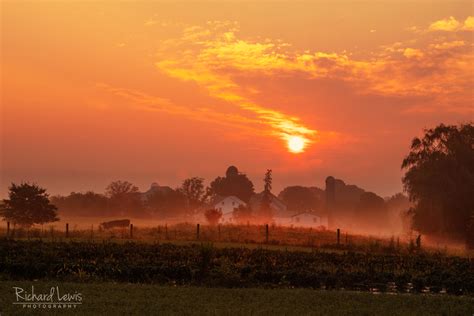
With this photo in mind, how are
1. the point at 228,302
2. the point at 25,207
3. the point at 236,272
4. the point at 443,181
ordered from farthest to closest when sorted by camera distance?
the point at 25,207
the point at 443,181
the point at 236,272
the point at 228,302

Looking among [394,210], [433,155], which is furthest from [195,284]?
[394,210]

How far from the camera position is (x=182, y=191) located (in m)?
159

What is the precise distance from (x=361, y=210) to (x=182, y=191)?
5824cm

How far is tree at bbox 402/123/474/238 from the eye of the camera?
182ft

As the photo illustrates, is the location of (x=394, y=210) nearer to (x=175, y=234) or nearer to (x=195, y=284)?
(x=175, y=234)

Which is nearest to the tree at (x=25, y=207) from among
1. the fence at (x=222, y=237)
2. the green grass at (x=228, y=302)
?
the fence at (x=222, y=237)

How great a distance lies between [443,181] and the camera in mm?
55750

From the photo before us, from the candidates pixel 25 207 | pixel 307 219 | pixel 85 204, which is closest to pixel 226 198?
pixel 307 219

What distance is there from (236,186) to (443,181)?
101 m

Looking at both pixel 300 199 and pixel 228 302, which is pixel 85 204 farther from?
pixel 228 302

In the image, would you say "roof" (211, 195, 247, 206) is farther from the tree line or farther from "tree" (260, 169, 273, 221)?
the tree line

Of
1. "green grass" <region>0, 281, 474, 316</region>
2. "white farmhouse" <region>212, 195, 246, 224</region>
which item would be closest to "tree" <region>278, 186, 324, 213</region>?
"white farmhouse" <region>212, 195, 246, 224</region>

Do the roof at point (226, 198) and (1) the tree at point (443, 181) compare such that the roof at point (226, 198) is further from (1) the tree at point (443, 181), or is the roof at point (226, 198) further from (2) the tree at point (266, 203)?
(1) the tree at point (443, 181)

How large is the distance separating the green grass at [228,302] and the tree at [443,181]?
38.4 m
